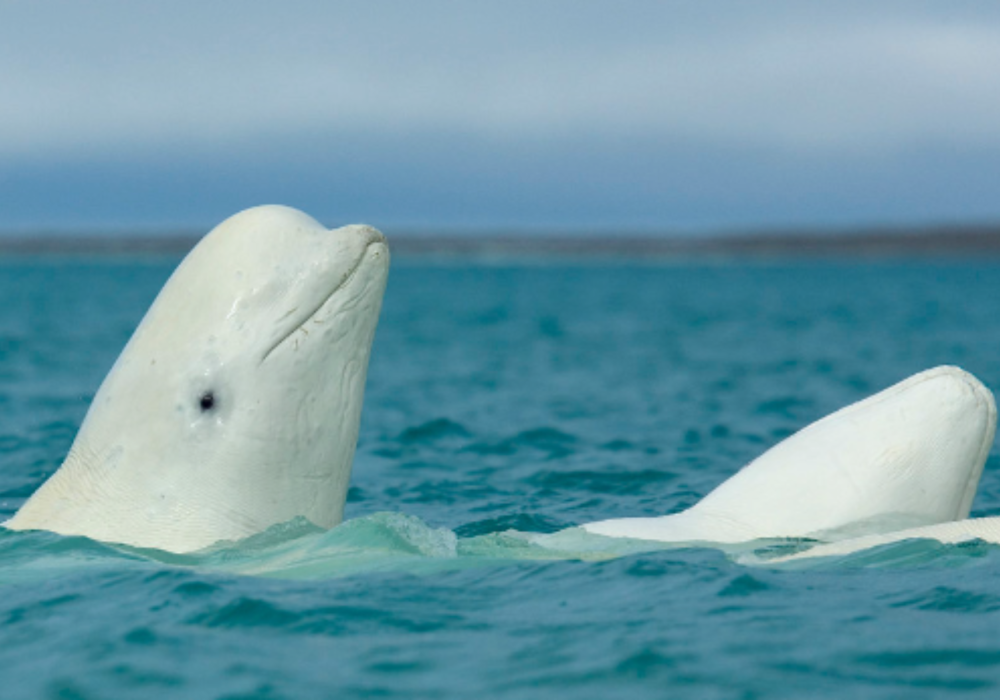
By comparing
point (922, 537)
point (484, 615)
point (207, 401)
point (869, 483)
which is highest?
point (207, 401)

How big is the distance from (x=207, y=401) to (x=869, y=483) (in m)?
4.02

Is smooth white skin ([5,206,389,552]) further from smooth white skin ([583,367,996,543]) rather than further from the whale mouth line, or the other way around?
smooth white skin ([583,367,996,543])

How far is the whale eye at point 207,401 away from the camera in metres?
7.91

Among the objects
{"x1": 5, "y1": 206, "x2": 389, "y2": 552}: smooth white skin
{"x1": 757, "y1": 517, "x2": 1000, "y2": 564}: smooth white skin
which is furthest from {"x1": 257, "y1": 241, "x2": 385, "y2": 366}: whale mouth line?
{"x1": 757, "y1": 517, "x2": 1000, "y2": 564}: smooth white skin

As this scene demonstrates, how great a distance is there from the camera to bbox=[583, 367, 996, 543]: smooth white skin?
29.9ft

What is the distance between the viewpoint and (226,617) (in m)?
7.24

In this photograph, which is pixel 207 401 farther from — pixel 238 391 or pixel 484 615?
pixel 484 615

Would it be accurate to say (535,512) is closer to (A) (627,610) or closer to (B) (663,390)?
(A) (627,610)

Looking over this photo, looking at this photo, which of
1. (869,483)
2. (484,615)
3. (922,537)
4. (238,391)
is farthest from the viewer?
(869,483)

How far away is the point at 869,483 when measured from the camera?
30.1 ft

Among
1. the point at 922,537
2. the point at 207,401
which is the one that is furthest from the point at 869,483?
the point at 207,401

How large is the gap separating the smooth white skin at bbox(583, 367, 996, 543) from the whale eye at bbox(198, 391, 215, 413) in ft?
8.41

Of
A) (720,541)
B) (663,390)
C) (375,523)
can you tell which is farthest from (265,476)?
(663,390)

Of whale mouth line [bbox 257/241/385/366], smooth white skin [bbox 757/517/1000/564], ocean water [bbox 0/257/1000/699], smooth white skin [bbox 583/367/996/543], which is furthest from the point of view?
smooth white skin [bbox 583/367/996/543]
